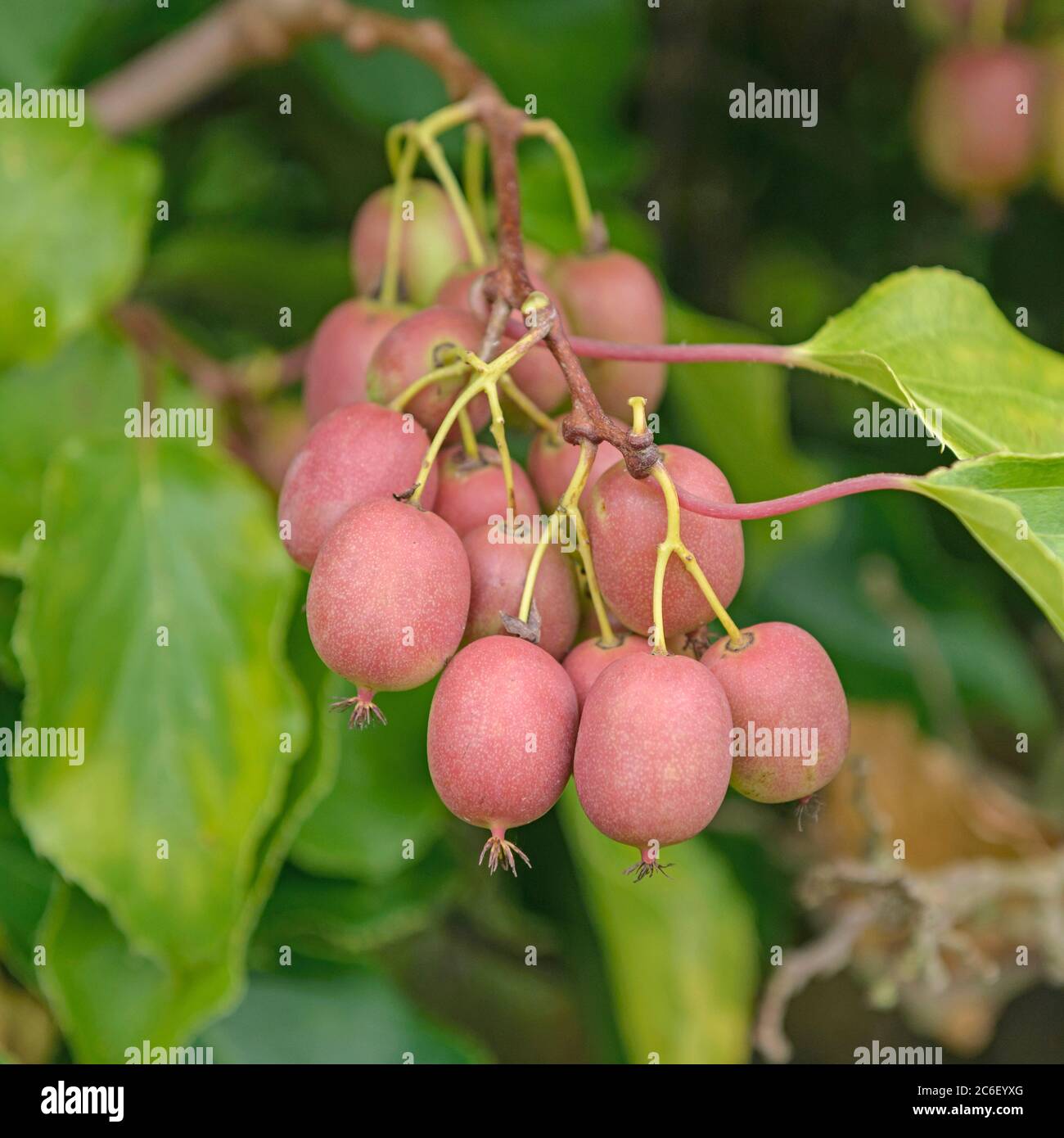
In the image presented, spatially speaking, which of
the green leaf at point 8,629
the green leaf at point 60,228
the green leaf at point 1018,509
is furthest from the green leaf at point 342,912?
the green leaf at point 1018,509

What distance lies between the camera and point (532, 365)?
2.12ft

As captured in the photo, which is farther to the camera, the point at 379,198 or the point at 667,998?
the point at 667,998

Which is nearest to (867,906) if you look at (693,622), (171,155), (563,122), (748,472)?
(748,472)

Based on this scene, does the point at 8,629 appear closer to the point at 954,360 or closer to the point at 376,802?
the point at 376,802

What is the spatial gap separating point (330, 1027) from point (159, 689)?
0.40 m

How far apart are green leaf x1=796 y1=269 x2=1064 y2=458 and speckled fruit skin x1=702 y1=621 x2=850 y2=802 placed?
0.17 metres

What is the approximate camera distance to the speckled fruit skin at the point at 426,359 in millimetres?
600

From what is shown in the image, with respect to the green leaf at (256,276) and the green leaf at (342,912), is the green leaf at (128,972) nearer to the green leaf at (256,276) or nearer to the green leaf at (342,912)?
the green leaf at (342,912)

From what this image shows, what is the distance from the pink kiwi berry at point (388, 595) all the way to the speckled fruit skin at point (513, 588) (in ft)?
0.09

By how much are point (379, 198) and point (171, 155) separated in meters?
0.60

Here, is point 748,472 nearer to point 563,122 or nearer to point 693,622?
point 563,122

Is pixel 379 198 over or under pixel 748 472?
over

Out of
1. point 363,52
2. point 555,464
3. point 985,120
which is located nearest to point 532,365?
point 555,464

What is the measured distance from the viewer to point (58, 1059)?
1133 millimetres
